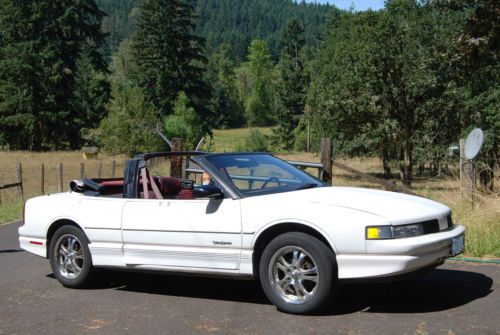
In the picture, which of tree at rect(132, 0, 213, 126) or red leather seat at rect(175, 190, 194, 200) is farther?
tree at rect(132, 0, 213, 126)

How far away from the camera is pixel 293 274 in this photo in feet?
Answer: 19.0

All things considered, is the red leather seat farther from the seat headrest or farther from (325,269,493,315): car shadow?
(325,269,493,315): car shadow

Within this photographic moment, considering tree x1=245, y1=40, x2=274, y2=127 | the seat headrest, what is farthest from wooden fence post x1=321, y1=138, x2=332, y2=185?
tree x1=245, y1=40, x2=274, y2=127

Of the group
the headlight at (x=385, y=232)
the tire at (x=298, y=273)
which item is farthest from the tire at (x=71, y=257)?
the headlight at (x=385, y=232)

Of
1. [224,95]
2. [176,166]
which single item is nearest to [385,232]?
[176,166]

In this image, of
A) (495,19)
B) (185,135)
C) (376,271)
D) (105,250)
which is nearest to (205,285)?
(105,250)

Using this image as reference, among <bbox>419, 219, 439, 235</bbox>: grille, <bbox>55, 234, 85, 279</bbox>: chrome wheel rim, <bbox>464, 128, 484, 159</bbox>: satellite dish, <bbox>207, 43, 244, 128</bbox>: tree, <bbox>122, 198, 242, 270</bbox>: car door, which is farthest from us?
<bbox>207, 43, 244, 128</bbox>: tree

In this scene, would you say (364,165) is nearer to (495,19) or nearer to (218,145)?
(218,145)

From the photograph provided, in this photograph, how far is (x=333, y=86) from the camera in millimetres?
40469

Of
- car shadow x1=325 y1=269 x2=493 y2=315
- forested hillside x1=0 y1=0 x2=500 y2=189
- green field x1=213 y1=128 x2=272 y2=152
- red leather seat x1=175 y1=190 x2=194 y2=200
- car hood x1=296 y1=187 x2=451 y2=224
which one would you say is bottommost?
green field x1=213 y1=128 x2=272 y2=152

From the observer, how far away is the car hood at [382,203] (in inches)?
221

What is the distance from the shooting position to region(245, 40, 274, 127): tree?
125m

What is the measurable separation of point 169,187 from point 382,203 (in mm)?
2601

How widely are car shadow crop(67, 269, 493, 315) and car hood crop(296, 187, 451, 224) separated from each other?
Result: 830mm
